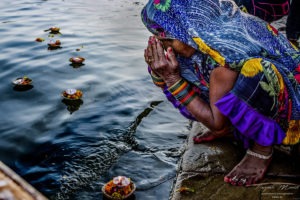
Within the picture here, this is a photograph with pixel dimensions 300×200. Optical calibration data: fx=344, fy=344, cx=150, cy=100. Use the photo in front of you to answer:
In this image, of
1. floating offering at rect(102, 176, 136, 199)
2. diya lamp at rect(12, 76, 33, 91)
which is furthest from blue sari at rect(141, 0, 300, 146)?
diya lamp at rect(12, 76, 33, 91)

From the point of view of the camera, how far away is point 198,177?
95.0 inches

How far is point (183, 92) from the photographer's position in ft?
7.56

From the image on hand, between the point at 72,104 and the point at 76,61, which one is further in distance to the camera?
Result: the point at 76,61

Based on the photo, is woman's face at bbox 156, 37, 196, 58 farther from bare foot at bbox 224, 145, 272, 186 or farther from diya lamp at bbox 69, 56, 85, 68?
diya lamp at bbox 69, 56, 85, 68

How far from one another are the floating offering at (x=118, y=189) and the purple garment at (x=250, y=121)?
0.98 meters

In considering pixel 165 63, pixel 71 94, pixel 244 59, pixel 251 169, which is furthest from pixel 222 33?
pixel 71 94

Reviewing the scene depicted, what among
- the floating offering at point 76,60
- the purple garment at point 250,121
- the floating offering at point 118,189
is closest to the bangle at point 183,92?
the purple garment at point 250,121

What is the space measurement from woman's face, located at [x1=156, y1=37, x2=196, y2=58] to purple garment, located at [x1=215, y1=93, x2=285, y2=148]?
446 mm

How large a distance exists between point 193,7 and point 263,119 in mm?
824

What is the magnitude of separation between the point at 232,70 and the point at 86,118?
7.27 feet

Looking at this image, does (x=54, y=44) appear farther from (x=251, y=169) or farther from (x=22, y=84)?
(x=251, y=169)

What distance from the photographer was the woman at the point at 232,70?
2.07 m

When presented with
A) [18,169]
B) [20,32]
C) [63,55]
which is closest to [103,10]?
[20,32]

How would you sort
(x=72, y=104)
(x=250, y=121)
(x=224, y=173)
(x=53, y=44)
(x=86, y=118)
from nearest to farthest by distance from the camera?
(x=250, y=121) → (x=224, y=173) → (x=86, y=118) → (x=72, y=104) → (x=53, y=44)
